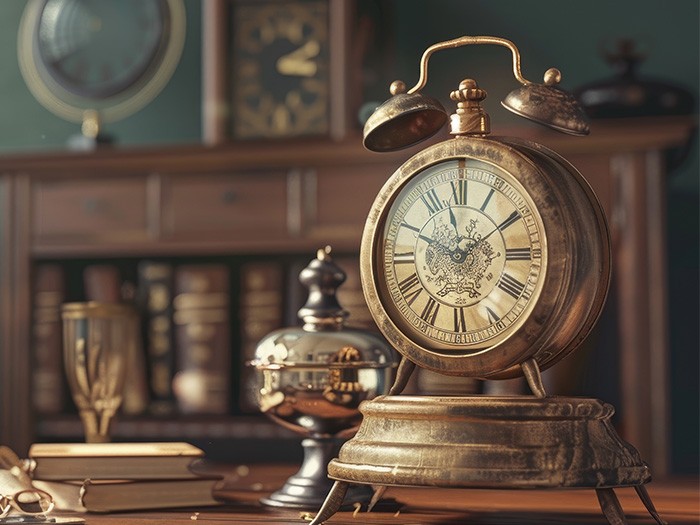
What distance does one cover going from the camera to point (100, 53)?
3.51 metres

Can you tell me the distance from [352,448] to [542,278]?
295 mm

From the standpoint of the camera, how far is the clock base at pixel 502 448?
131 cm

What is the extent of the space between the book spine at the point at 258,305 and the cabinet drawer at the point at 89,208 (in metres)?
0.28

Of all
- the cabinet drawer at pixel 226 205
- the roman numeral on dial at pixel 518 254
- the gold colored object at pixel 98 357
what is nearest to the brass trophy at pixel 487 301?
the roman numeral on dial at pixel 518 254

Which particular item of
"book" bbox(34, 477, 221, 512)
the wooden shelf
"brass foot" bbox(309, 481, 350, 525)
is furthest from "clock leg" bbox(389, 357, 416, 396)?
the wooden shelf

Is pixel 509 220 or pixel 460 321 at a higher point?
pixel 509 220

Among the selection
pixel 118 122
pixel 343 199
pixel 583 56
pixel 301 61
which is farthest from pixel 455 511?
pixel 118 122

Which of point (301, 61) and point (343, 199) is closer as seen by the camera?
point (343, 199)

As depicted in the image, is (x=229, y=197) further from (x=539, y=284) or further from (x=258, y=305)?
(x=539, y=284)

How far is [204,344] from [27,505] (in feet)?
4.25

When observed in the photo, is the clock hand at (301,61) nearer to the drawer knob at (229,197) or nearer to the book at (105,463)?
the drawer knob at (229,197)

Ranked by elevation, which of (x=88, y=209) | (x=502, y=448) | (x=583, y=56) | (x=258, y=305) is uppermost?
(x=583, y=56)

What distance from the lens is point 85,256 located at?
9.77 feet

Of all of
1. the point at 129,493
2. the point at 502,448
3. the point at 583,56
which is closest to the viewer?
the point at 502,448
